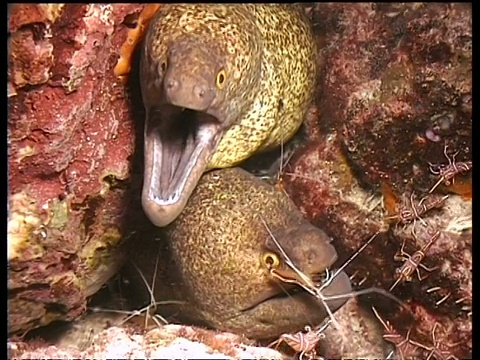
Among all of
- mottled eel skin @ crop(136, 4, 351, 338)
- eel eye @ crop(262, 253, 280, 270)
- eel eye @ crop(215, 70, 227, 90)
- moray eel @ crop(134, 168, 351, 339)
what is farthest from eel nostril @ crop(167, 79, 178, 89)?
eel eye @ crop(262, 253, 280, 270)

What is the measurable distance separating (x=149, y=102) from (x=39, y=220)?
0.76 meters

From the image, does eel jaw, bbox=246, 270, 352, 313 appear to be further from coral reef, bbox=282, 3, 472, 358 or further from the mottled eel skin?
coral reef, bbox=282, 3, 472, 358

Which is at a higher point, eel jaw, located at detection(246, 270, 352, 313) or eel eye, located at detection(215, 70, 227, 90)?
eel eye, located at detection(215, 70, 227, 90)

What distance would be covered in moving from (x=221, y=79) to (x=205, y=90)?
0.66 feet

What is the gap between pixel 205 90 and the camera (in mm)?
2766

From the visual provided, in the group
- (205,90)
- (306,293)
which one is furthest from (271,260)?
(205,90)

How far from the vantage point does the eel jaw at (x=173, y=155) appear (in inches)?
111

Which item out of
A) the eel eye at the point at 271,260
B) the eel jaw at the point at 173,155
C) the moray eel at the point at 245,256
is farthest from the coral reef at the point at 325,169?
the eel eye at the point at 271,260

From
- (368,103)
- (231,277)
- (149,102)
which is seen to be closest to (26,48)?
(149,102)

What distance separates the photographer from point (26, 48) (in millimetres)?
2422

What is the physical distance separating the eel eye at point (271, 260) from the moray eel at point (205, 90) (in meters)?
0.58

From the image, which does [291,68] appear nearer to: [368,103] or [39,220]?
[368,103]

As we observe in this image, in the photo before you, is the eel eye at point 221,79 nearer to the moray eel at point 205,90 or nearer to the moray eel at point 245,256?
the moray eel at point 205,90

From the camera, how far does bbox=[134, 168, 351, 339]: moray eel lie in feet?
10.5
